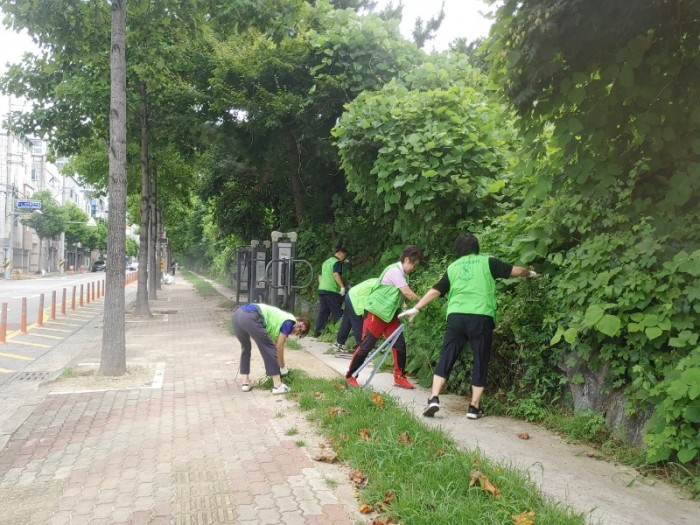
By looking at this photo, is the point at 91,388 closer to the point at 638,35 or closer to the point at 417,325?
the point at 417,325

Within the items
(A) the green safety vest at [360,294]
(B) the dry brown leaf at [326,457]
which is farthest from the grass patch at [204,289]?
(B) the dry brown leaf at [326,457]

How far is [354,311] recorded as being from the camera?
7898 millimetres

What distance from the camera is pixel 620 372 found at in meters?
4.12

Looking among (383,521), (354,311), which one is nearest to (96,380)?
(354,311)

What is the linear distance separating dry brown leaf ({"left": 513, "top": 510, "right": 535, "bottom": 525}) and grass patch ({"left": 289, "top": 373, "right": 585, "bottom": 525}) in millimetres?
25

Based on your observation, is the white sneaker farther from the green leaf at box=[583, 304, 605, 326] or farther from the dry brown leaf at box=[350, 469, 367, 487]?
the green leaf at box=[583, 304, 605, 326]

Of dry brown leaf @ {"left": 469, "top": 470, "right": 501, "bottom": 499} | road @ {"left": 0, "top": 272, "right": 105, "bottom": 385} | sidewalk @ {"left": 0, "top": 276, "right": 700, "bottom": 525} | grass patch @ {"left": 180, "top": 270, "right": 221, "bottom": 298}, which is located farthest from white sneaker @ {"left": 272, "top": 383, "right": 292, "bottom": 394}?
grass patch @ {"left": 180, "top": 270, "right": 221, "bottom": 298}

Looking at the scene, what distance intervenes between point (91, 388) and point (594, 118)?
6.29 meters

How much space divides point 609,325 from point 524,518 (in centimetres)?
157

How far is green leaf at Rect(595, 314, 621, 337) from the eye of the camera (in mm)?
3947

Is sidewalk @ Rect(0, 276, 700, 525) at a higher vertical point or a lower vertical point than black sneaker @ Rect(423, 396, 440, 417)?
lower

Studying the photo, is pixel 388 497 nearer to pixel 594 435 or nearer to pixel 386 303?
pixel 594 435

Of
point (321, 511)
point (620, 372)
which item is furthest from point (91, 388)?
point (620, 372)

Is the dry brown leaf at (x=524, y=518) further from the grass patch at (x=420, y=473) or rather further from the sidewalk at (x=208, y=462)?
the sidewalk at (x=208, y=462)
